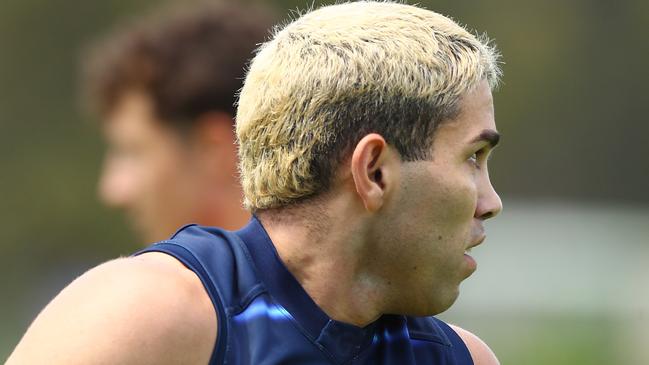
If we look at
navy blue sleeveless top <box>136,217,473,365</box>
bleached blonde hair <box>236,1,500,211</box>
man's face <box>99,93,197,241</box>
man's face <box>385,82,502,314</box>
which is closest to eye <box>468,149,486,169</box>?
man's face <box>385,82,502,314</box>

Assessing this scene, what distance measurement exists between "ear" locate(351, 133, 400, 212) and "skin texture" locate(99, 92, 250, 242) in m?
1.97

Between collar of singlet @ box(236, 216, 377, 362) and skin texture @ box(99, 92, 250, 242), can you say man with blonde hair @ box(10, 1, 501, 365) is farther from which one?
skin texture @ box(99, 92, 250, 242)

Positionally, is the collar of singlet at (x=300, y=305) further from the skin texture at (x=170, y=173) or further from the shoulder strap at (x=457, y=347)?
the skin texture at (x=170, y=173)

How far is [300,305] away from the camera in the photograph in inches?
131

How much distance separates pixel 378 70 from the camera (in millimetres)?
3266

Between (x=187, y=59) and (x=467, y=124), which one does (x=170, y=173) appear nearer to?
(x=187, y=59)

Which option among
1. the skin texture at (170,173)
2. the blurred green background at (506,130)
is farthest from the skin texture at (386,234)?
the blurred green background at (506,130)

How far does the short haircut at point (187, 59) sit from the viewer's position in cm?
528

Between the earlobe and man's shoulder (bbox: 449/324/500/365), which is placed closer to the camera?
the earlobe

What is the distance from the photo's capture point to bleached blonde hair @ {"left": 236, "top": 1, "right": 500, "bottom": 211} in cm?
327

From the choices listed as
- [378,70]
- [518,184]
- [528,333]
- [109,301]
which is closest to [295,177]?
[378,70]

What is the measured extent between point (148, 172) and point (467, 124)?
8.02 feet

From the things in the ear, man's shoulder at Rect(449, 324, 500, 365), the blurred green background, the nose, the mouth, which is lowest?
the blurred green background

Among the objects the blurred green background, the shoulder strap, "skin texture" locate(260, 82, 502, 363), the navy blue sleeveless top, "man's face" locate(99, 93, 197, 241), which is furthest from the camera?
the blurred green background
